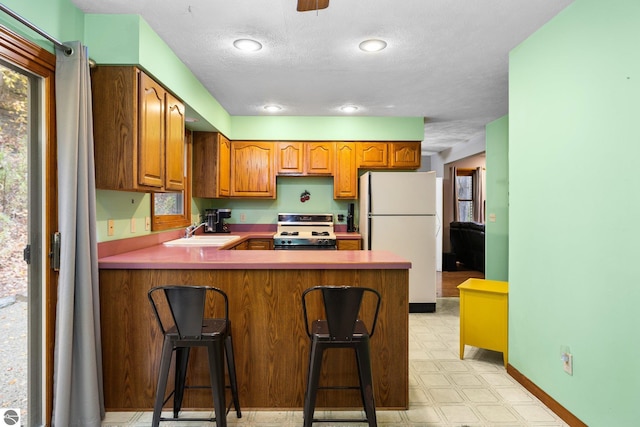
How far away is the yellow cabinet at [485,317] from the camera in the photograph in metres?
2.86

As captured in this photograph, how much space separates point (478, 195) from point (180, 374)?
292 inches

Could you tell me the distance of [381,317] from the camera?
2281mm

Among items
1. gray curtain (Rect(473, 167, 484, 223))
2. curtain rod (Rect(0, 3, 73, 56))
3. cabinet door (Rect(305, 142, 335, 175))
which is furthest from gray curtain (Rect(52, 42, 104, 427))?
gray curtain (Rect(473, 167, 484, 223))

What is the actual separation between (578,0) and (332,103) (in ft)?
7.97

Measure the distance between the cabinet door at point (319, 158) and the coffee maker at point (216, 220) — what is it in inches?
48.9

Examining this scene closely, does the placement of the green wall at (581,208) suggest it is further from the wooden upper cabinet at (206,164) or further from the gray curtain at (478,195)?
the gray curtain at (478,195)

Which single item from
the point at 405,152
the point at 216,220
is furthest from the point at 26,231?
the point at 405,152

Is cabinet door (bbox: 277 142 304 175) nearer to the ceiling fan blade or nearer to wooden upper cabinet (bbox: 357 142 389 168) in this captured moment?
wooden upper cabinet (bbox: 357 142 389 168)

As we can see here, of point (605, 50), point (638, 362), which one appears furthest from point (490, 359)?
point (605, 50)

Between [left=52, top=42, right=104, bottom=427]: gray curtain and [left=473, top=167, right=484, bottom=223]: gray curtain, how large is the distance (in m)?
7.55

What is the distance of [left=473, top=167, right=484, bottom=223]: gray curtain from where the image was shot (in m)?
7.96

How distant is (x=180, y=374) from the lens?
216 centimetres

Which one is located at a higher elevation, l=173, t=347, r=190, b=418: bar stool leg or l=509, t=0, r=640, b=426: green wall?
l=509, t=0, r=640, b=426: green wall

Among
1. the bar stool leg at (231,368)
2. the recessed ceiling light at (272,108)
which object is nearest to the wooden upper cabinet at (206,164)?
the recessed ceiling light at (272,108)
